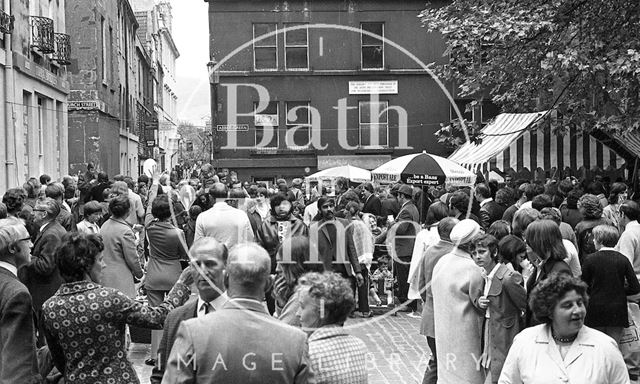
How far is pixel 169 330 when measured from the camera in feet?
15.5

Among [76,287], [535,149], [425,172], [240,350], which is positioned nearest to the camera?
[240,350]

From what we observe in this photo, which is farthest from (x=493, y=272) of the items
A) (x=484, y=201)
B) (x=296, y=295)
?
(x=484, y=201)

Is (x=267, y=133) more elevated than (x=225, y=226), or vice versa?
(x=267, y=133)

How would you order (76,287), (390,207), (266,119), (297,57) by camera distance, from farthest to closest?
(297,57), (266,119), (390,207), (76,287)

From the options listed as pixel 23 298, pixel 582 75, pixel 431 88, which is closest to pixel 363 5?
pixel 431 88

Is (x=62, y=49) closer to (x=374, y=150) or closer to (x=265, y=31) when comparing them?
(x=265, y=31)

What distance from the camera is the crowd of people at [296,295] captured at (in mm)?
3967

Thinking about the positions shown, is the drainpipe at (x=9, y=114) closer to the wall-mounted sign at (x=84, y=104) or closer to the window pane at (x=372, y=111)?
the wall-mounted sign at (x=84, y=104)

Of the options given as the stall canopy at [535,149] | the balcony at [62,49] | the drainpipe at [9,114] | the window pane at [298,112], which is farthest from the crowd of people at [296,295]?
the window pane at [298,112]

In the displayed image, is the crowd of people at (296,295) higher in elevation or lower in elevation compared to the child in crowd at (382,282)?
higher

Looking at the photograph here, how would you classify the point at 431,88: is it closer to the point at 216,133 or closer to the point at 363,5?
the point at 363,5

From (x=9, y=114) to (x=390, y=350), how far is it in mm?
11233

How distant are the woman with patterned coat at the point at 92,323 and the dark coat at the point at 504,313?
8.79 feet

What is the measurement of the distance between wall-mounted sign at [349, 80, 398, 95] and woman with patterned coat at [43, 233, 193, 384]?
90.0ft
